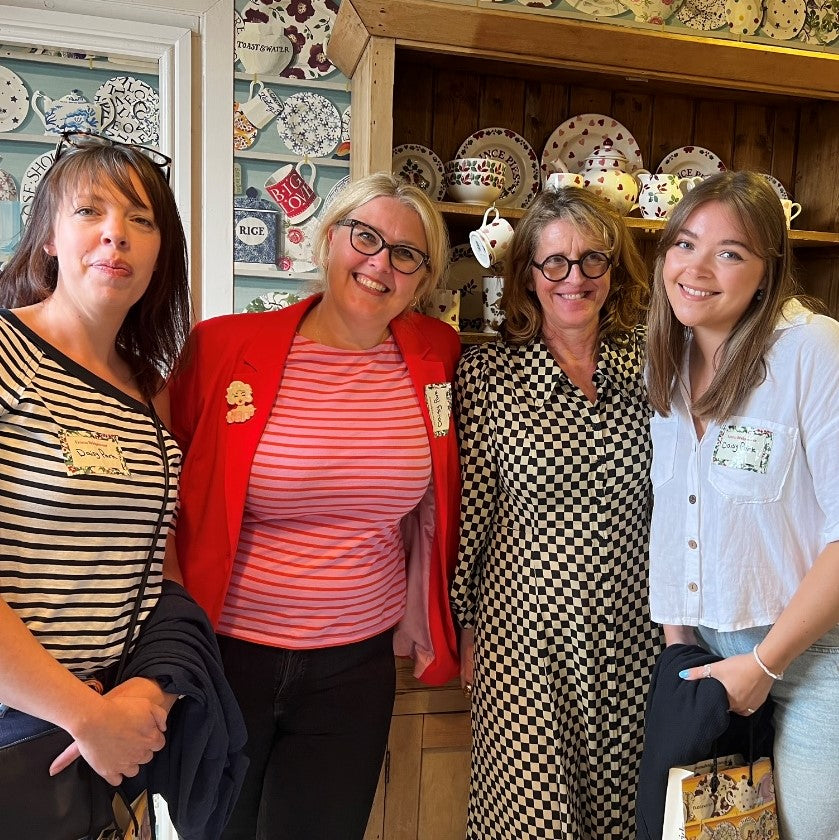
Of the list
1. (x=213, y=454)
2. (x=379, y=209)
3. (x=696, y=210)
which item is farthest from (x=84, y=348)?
(x=696, y=210)

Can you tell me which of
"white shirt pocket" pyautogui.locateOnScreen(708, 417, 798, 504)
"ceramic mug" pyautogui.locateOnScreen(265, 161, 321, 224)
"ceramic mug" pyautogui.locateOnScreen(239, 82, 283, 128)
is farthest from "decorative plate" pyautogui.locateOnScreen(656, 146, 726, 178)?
"white shirt pocket" pyautogui.locateOnScreen(708, 417, 798, 504)

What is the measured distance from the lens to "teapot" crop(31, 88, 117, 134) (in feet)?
7.52

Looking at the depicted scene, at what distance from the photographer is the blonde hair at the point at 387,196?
1672mm

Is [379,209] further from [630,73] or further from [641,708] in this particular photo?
[641,708]

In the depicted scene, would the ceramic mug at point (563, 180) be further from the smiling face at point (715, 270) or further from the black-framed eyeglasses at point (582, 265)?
the smiling face at point (715, 270)

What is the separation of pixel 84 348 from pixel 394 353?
2.18 feet

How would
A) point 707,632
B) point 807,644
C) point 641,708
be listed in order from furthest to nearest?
point 641,708 < point 707,632 < point 807,644

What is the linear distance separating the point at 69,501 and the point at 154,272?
45 centimetres

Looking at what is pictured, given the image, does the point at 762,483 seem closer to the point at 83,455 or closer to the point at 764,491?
the point at 764,491

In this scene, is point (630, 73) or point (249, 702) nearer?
point (249, 702)

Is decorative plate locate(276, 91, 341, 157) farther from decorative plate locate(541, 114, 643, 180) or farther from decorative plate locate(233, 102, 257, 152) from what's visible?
decorative plate locate(541, 114, 643, 180)

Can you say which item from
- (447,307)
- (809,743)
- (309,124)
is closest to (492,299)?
(447,307)

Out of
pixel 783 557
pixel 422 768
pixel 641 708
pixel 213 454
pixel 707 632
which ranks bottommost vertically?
pixel 422 768

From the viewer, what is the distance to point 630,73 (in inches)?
83.0
